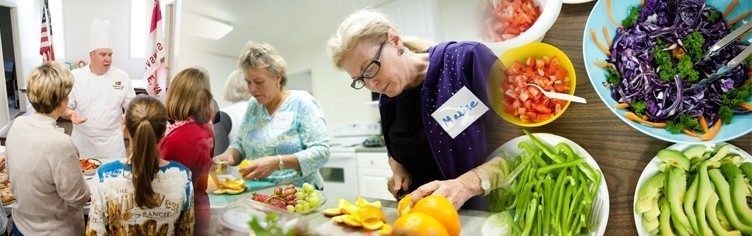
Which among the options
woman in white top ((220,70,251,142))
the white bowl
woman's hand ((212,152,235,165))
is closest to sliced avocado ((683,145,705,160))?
the white bowl

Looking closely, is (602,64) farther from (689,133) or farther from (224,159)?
(224,159)

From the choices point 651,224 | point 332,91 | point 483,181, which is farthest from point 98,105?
point 651,224

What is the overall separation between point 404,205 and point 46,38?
1.46 metres

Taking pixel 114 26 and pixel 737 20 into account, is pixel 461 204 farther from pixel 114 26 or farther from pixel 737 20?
pixel 114 26

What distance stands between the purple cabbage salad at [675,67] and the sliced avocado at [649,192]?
0.33 feet

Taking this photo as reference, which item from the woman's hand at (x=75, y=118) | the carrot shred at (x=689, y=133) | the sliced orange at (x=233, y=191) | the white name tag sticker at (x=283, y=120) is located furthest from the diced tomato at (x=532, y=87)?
the woman's hand at (x=75, y=118)

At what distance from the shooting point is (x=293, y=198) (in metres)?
1.37

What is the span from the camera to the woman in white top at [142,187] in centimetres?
148

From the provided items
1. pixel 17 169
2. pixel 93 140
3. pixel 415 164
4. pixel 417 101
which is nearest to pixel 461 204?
pixel 415 164

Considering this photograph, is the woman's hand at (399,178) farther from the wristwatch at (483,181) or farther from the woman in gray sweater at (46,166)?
the woman in gray sweater at (46,166)

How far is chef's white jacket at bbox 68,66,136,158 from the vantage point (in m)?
1.65

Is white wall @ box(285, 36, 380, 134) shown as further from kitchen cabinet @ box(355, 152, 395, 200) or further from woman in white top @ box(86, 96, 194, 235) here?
woman in white top @ box(86, 96, 194, 235)

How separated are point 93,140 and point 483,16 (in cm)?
134

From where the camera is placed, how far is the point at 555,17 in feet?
3.35
